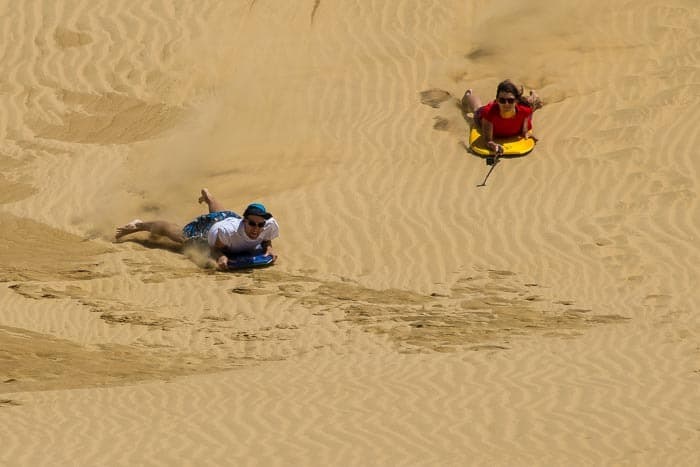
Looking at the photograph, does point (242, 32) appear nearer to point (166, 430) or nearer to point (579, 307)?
point (579, 307)

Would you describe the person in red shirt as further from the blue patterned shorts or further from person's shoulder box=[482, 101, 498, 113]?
the blue patterned shorts

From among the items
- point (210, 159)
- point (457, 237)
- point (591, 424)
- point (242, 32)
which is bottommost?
point (591, 424)

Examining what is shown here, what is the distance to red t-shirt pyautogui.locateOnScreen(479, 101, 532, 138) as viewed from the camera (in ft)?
46.9

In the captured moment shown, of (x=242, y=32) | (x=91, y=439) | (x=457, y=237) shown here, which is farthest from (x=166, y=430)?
(x=242, y=32)

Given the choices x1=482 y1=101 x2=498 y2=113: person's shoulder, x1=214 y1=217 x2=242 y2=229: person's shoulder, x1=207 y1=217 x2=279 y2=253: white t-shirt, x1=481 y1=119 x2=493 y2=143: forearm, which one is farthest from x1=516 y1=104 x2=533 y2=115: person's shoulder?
x1=214 y1=217 x2=242 y2=229: person's shoulder

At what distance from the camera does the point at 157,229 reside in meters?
12.6

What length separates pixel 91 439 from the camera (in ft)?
24.4

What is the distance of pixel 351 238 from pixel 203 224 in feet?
5.08

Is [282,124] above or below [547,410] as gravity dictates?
above

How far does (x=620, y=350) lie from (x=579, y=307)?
1478mm

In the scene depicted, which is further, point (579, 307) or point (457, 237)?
point (457, 237)

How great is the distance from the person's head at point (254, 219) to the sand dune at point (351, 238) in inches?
16.1

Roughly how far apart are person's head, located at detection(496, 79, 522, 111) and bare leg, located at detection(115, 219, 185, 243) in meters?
3.68

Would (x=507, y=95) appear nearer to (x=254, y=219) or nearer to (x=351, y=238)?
(x=351, y=238)
